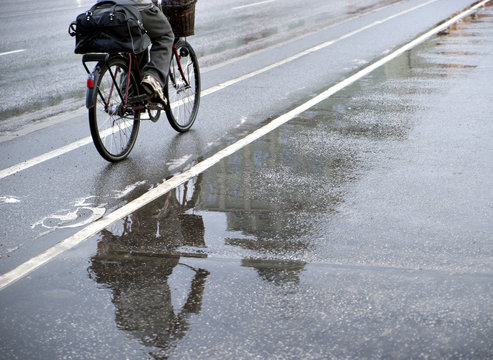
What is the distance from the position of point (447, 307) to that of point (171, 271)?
5.07 ft

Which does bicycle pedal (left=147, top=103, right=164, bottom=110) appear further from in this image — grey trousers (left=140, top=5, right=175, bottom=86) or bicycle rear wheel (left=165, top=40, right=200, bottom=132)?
grey trousers (left=140, top=5, right=175, bottom=86)

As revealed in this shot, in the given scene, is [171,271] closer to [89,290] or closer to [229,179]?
[89,290]

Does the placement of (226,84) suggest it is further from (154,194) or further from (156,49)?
(154,194)

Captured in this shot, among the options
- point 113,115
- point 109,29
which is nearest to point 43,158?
point 113,115

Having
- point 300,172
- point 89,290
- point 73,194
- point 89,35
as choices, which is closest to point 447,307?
point 89,290

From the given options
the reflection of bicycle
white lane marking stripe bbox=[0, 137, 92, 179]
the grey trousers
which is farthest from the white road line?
the grey trousers

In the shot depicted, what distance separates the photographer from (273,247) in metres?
4.64

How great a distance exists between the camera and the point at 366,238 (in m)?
4.76

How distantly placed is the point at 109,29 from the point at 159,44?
80 centimetres

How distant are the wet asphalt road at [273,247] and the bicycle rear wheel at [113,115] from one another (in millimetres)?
200

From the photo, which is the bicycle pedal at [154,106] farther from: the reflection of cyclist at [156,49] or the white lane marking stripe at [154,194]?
the white lane marking stripe at [154,194]

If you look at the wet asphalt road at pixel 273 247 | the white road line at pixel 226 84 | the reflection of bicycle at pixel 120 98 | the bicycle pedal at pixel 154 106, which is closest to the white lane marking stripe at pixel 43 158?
the white road line at pixel 226 84

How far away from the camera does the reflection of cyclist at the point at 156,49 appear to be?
6.77 metres

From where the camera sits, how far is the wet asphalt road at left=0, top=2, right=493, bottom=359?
141 inches
